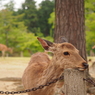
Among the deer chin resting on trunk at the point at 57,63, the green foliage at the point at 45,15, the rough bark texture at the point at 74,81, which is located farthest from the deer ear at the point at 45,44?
the green foliage at the point at 45,15

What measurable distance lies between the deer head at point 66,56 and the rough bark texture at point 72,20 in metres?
2.56

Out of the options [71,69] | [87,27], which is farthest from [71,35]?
[87,27]

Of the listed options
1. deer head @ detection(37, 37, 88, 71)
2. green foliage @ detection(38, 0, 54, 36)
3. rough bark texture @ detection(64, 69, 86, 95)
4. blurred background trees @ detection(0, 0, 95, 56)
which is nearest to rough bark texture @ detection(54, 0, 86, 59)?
deer head @ detection(37, 37, 88, 71)

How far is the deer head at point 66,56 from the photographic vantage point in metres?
3.13

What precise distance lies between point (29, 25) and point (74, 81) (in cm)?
3942

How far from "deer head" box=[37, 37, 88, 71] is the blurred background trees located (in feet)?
25.7

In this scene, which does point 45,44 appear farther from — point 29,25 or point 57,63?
point 29,25

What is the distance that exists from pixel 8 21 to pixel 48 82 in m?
28.0

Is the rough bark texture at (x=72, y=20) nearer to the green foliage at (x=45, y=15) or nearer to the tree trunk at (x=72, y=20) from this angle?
the tree trunk at (x=72, y=20)

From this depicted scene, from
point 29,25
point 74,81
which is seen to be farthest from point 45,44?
point 29,25

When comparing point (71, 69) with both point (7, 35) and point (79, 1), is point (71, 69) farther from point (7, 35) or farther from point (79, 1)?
point (7, 35)

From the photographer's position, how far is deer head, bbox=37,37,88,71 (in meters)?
3.13

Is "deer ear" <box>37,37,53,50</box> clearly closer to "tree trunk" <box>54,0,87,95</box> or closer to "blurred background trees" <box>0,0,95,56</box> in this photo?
"tree trunk" <box>54,0,87,95</box>

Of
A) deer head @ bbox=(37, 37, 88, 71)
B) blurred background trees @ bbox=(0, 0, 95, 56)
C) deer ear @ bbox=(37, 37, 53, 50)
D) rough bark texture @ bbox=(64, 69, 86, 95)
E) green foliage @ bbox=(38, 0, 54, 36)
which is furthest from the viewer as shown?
green foliage @ bbox=(38, 0, 54, 36)
